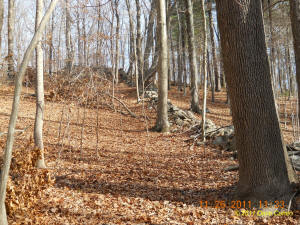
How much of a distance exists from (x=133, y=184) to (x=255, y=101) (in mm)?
2987

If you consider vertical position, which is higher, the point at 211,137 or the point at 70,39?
the point at 70,39

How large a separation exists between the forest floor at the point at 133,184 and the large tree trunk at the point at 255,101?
0.56 metres

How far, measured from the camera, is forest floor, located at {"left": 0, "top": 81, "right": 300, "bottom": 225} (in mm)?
3723

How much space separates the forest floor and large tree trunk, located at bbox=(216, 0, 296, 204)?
1.83 feet

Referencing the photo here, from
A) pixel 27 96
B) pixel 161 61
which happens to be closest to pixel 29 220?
pixel 161 61

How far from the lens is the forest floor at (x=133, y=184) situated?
3723mm

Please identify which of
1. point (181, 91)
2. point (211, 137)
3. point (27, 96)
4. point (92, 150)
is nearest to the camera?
point (92, 150)

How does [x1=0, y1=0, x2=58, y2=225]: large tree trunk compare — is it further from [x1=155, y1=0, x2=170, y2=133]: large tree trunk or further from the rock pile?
the rock pile

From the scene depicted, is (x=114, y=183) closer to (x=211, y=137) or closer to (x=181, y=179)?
(x=181, y=179)

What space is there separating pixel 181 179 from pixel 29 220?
3091mm

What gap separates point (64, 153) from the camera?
7148mm
